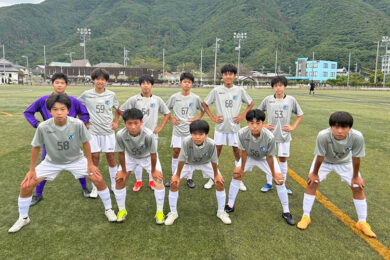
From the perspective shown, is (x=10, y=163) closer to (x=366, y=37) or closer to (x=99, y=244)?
(x=99, y=244)

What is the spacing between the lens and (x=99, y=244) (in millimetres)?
3129

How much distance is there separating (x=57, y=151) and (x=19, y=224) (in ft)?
3.35

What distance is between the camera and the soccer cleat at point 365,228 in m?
3.33

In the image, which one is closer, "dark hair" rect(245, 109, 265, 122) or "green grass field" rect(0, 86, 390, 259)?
"green grass field" rect(0, 86, 390, 259)

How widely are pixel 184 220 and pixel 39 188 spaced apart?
2.36 metres

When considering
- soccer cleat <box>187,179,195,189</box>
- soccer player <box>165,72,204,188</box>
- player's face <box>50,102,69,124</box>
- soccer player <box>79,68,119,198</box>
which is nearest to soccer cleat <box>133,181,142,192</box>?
soccer player <box>165,72,204,188</box>

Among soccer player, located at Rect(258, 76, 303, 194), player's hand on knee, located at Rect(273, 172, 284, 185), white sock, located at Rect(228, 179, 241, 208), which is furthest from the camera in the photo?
soccer player, located at Rect(258, 76, 303, 194)

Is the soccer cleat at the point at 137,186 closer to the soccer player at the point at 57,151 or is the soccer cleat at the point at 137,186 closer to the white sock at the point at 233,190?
the soccer player at the point at 57,151

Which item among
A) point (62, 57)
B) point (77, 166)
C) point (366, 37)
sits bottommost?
point (77, 166)

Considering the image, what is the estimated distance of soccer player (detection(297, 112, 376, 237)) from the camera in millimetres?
3324

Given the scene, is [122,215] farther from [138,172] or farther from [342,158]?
[342,158]

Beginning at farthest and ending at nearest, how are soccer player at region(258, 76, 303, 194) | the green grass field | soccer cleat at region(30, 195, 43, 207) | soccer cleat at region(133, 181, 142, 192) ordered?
soccer cleat at region(133, 181, 142, 192)
soccer player at region(258, 76, 303, 194)
soccer cleat at region(30, 195, 43, 207)
the green grass field

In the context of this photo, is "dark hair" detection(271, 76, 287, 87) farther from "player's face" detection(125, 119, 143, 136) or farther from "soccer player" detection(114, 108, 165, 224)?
"player's face" detection(125, 119, 143, 136)

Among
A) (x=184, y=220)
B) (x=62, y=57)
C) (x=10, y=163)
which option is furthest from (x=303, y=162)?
(x=62, y=57)
